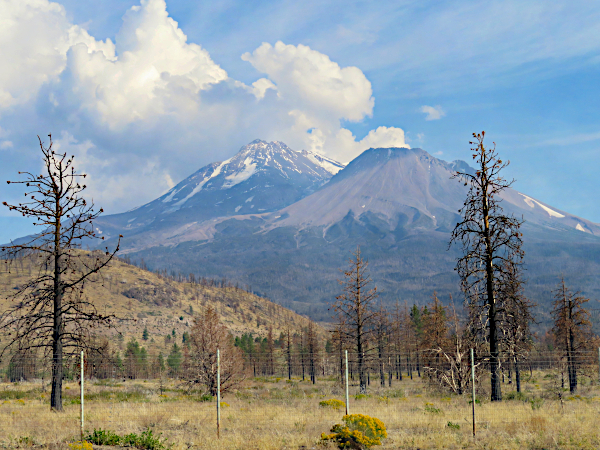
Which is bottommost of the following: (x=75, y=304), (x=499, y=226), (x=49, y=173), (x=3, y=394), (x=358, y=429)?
(x=3, y=394)

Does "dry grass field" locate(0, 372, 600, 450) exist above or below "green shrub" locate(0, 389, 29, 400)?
above

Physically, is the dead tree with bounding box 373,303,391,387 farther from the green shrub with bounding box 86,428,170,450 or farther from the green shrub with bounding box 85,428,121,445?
the green shrub with bounding box 85,428,121,445

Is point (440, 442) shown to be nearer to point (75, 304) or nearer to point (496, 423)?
point (496, 423)

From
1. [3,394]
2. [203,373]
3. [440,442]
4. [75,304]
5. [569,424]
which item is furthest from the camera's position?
[203,373]

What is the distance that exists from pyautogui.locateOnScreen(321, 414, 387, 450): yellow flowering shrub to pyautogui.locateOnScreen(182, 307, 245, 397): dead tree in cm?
1786

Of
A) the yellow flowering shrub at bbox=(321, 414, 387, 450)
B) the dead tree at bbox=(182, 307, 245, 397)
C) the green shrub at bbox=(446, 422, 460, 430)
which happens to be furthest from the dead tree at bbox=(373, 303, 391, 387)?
the yellow flowering shrub at bbox=(321, 414, 387, 450)

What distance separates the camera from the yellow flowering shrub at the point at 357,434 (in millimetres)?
13734

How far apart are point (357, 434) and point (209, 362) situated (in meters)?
20.9

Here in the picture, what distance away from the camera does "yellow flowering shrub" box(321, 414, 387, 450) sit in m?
13.7

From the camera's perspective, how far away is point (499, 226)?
2339 centimetres

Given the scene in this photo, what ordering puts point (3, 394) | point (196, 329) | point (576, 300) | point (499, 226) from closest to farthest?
point (499, 226) → point (3, 394) → point (196, 329) → point (576, 300)

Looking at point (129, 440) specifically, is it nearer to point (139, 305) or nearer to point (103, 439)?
point (103, 439)

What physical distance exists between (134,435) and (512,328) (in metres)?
18.5

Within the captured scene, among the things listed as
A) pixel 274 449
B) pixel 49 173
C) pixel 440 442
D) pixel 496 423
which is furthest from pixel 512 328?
pixel 49 173
